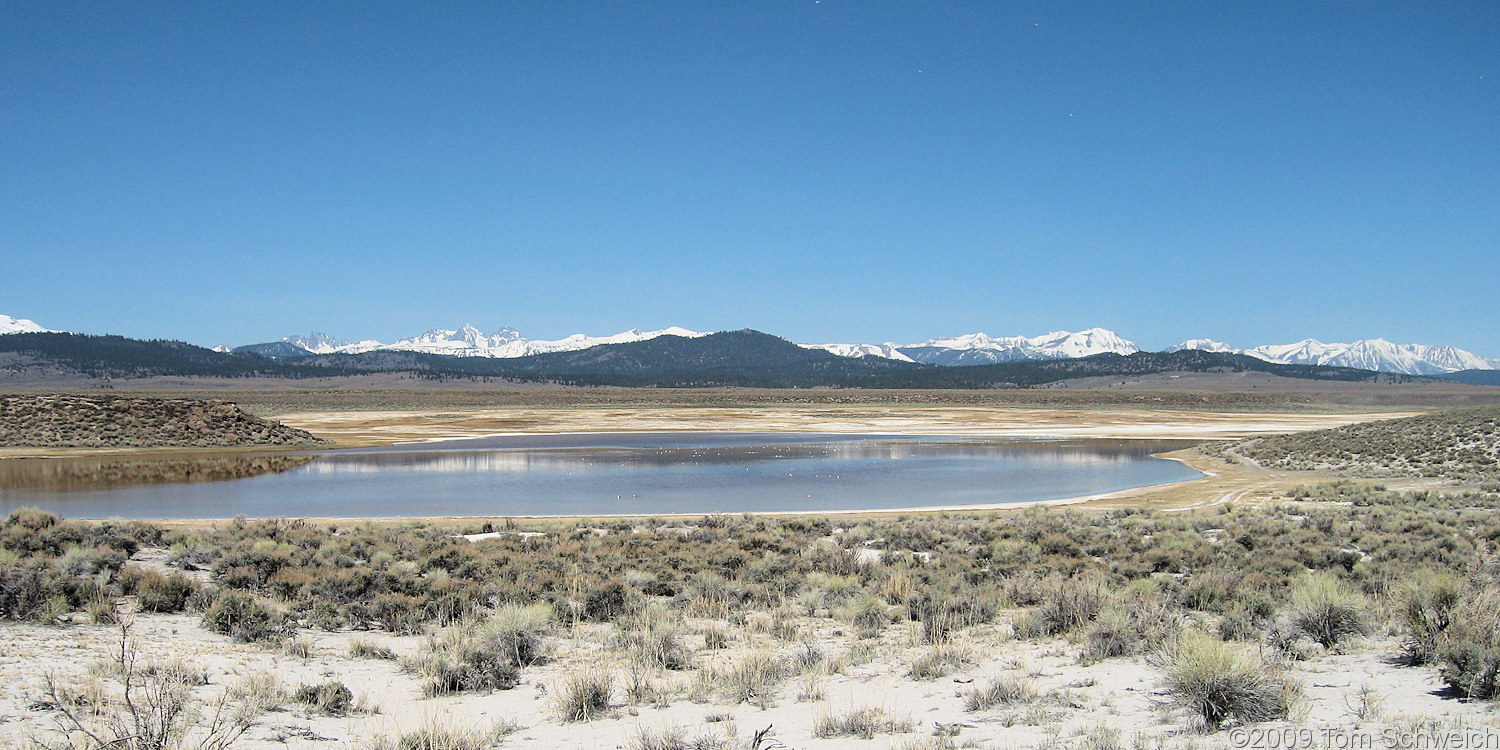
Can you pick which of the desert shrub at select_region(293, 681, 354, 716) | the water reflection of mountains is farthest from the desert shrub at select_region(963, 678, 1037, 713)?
the water reflection of mountains

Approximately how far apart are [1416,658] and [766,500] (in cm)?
1966

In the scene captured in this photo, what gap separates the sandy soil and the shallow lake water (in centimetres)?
1478

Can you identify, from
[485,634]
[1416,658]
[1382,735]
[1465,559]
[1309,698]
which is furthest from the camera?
[1465,559]

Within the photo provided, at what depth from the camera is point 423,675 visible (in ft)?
24.0

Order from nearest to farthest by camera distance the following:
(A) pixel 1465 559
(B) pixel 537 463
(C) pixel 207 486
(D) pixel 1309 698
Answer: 1. (D) pixel 1309 698
2. (A) pixel 1465 559
3. (C) pixel 207 486
4. (B) pixel 537 463

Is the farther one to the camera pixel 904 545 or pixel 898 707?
pixel 904 545

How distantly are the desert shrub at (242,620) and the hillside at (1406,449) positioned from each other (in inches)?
1225

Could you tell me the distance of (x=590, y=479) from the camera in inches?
1268

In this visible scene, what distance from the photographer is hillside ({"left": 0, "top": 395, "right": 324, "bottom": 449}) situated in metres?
43.0

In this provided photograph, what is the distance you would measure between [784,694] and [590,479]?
26167 mm

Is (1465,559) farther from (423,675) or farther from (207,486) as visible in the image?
(207,486)

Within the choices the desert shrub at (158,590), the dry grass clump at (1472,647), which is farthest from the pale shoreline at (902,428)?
the dry grass clump at (1472,647)

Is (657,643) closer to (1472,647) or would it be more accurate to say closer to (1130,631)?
(1130,631)

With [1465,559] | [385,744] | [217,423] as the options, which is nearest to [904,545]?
[1465,559]
